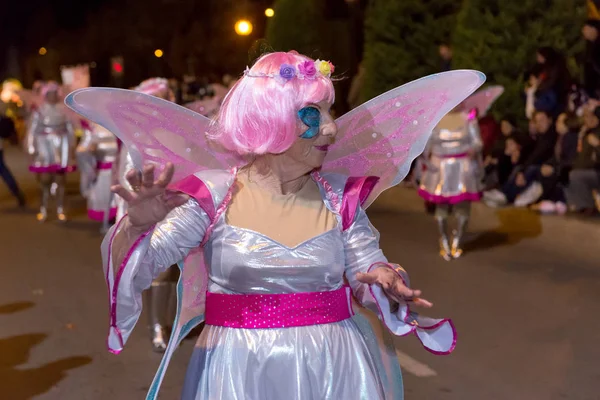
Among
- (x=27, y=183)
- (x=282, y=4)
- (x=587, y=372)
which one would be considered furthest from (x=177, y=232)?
(x=282, y=4)

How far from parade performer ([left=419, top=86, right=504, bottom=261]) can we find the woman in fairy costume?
566 centimetres

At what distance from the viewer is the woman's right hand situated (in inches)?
91.4

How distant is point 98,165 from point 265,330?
298 inches

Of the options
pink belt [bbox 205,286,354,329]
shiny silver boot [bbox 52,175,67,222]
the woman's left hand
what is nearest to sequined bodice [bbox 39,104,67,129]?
shiny silver boot [bbox 52,175,67,222]

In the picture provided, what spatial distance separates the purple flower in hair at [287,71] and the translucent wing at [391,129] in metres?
0.41

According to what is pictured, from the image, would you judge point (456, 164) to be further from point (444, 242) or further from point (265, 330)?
point (265, 330)

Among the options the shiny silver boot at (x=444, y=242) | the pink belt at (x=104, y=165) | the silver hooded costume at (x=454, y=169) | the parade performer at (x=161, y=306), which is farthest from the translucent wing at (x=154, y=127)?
the pink belt at (x=104, y=165)

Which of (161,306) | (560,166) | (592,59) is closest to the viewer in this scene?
(161,306)

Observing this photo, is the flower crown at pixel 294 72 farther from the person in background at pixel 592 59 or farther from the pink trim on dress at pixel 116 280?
the person in background at pixel 592 59

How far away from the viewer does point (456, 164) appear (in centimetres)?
863

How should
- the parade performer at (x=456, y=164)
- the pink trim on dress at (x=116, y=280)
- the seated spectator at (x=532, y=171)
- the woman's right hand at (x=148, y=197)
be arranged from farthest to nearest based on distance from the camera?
1. the seated spectator at (x=532, y=171)
2. the parade performer at (x=456, y=164)
3. the pink trim on dress at (x=116, y=280)
4. the woman's right hand at (x=148, y=197)

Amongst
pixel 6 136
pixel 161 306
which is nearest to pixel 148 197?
pixel 161 306

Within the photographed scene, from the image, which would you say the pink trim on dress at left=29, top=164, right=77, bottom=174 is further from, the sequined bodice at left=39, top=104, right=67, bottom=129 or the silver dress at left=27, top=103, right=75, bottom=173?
the sequined bodice at left=39, top=104, right=67, bottom=129

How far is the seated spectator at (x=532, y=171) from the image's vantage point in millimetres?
12188
